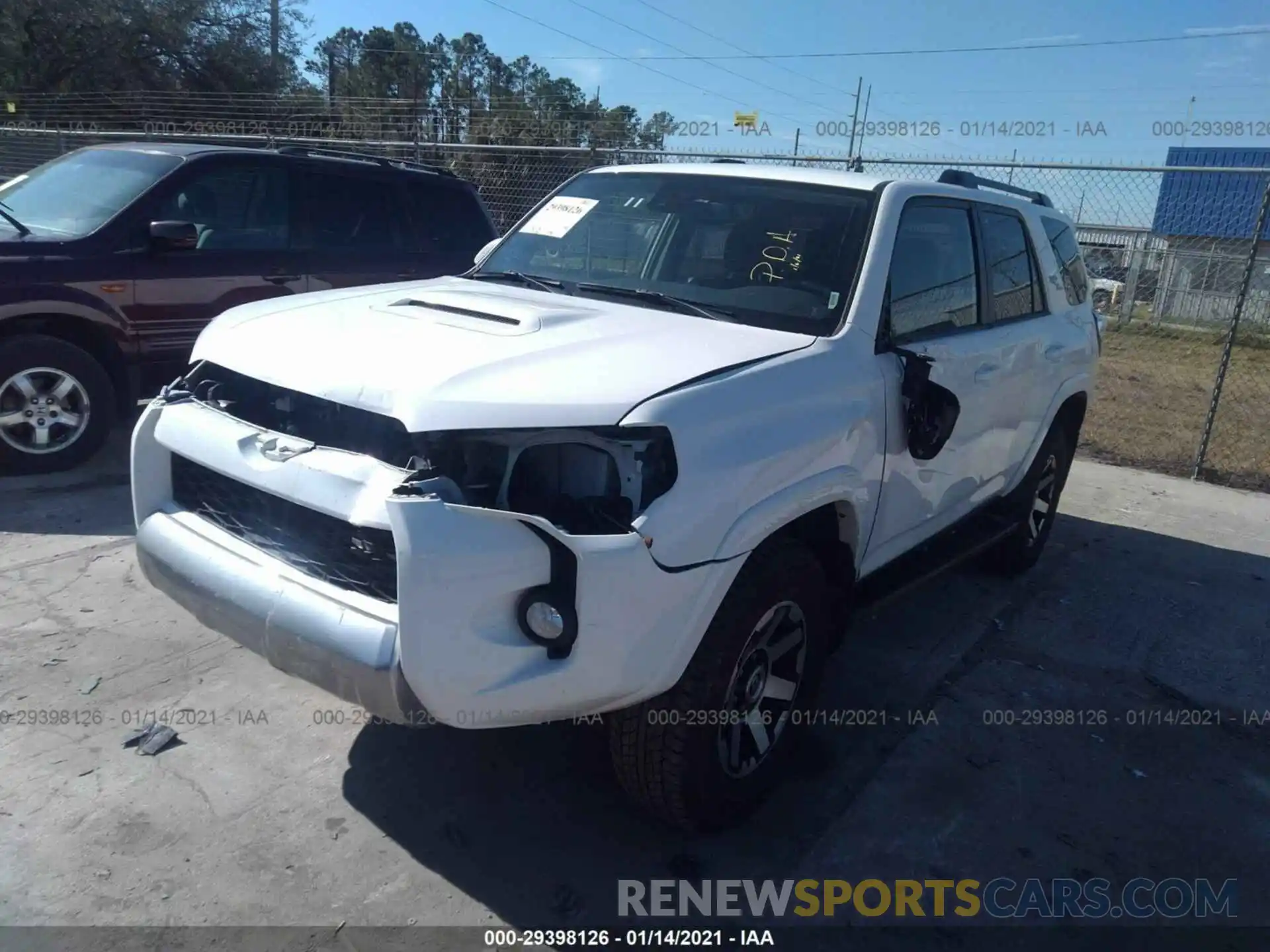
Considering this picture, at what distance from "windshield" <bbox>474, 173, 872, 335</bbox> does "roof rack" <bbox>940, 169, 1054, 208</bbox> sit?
3.07 feet

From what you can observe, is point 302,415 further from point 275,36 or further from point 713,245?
point 275,36

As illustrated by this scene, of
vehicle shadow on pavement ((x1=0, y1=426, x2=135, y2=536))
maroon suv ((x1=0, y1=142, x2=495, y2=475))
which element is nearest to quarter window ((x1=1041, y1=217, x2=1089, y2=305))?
maroon suv ((x1=0, y1=142, x2=495, y2=475))

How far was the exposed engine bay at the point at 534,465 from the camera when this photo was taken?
2.36 metres

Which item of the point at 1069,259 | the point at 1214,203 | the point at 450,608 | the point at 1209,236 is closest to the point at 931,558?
the point at 1069,259

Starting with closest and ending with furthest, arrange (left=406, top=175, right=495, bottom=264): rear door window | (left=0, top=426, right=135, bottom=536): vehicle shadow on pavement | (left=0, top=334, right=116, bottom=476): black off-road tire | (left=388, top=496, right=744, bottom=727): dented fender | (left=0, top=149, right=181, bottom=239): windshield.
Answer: (left=388, top=496, right=744, bottom=727): dented fender, (left=0, top=426, right=135, bottom=536): vehicle shadow on pavement, (left=0, top=334, right=116, bottom=476): black off-road tire, (left=0, top=149, right=181, bottom=239): windshield, (left=406, top=175, right=495, bottom=264): rear door window

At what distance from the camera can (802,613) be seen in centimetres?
304

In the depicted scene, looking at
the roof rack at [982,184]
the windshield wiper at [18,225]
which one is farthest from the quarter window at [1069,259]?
the windshield wiper at [18,225]

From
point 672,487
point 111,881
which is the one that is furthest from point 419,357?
point 111,881

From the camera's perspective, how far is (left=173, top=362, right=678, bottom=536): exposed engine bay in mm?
2363

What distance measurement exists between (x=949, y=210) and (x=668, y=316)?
154 centimetres

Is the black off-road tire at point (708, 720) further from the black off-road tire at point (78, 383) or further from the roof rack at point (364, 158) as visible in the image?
the roof rack at point (364, 158)

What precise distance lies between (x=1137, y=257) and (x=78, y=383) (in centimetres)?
1809

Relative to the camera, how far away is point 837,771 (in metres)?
3.38

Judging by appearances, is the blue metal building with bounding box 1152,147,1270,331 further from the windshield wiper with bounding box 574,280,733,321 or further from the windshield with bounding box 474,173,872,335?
the windshield wiper with bounding box 574,280,733,321
